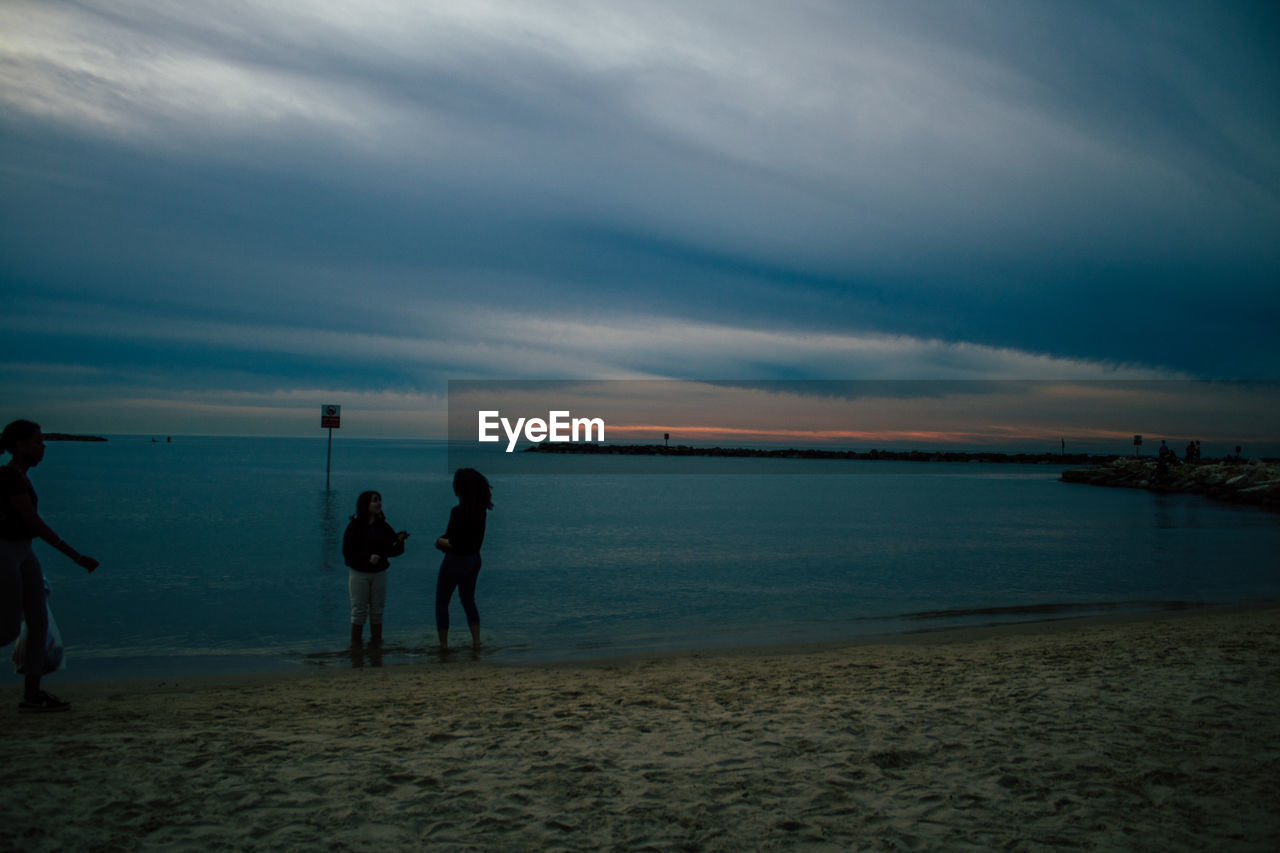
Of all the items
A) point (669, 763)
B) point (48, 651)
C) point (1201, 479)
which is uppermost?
point (48, 651)

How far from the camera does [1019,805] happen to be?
4227 millimetres

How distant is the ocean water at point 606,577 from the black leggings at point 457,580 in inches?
30.8

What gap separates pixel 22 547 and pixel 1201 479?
69.4m

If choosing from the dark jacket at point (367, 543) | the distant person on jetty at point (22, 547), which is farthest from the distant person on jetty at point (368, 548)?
the distant person on jetty at point (22, 547)

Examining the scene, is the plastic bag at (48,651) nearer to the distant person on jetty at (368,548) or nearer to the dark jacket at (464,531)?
the distant person on jetty at (368,548)

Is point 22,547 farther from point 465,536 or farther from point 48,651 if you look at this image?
point 465,536

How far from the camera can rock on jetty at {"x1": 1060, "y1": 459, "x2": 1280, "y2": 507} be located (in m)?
45.2

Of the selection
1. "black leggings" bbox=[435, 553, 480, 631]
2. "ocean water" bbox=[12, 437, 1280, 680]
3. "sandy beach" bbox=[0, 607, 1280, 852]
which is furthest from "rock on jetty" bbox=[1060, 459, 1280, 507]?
"black leggings" bbox=[435, 553, 480, 631]

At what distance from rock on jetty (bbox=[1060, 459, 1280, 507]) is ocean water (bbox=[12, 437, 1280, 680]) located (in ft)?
36.0

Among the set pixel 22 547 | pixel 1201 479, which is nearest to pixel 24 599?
pixel 22 547

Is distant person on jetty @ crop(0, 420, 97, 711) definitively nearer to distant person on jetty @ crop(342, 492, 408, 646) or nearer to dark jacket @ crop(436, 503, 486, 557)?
distant person on jetty @ crop(342, 492, 408, 646)

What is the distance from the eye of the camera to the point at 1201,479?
185 feet

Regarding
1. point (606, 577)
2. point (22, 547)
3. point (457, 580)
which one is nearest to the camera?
point (22, 547)

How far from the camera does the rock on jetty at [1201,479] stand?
148 ft
